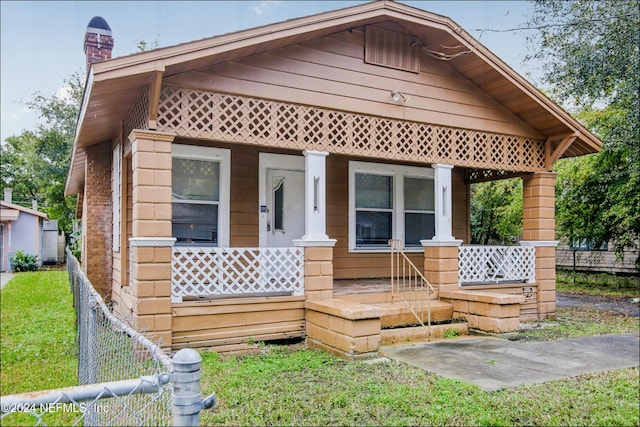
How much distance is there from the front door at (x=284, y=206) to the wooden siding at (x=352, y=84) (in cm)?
224

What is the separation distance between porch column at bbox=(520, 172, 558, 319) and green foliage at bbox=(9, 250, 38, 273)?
22.3 metres

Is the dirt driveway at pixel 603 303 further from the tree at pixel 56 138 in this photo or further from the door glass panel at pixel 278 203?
the tree at pixel 56 138

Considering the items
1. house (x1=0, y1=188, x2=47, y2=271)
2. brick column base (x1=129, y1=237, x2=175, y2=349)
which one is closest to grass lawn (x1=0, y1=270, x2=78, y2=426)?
brick column base (x1=129, y1=237, x2=175, y2=349)

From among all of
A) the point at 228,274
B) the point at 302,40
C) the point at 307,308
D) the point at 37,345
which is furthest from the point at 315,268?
the point at 37,345

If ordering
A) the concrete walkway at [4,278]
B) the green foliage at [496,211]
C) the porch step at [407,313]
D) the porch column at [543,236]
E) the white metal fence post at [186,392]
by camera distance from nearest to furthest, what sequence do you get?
the white metal fence post at [186,392], the porch step at [407,313], the porch column at [543,236], the concrete walkway at [4,278], the green foliage at [496,211]

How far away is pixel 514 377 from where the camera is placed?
532cm

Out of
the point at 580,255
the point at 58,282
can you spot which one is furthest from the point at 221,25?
the point at 580,255

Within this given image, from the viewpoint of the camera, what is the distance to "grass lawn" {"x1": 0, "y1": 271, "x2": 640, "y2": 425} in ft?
13.6

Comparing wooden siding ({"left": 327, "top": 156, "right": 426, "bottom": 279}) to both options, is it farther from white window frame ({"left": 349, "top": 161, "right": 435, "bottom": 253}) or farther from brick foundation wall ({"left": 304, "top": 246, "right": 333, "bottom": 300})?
brick foundation wall ({"left": 304, "top": 246, "right": 333, "bottom": 300})

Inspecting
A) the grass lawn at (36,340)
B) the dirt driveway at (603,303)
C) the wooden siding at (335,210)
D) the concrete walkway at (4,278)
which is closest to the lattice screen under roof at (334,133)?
the wooden siding at (335,210)

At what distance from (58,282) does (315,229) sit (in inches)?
547

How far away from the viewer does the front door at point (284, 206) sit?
934cm

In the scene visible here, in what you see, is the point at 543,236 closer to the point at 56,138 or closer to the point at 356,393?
the point at 356,393

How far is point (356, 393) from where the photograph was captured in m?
4.69
